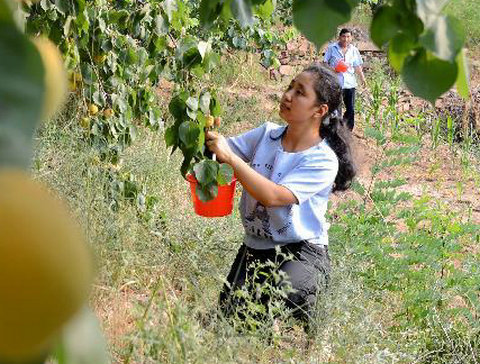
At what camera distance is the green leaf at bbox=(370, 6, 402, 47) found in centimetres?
74

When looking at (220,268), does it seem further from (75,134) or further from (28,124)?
(28,124)

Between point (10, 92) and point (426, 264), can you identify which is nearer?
point (10, 92)

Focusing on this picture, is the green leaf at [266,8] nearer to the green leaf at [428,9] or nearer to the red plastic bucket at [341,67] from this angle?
the green leaf at [428,9]

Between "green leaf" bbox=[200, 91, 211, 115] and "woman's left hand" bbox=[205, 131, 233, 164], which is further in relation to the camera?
"woman's left hand" bbox=[205, 131, 233, 164]

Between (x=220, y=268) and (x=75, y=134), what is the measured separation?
111 cm

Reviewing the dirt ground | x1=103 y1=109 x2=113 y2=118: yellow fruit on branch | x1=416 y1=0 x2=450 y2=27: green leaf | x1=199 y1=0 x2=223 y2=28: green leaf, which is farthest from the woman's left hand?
the dirt ground

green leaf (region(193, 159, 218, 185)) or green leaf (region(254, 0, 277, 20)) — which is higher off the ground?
green leaf (region(254, 0, 277, 20))

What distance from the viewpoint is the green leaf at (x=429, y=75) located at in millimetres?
689

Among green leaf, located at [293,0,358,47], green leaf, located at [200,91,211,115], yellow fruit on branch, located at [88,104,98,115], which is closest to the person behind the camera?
green leaf, located at [293,0,358,47]

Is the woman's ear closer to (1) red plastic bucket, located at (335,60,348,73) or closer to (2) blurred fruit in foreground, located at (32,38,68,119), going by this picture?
(2) blurred fruit in foreground, located at (32,38,68,119)

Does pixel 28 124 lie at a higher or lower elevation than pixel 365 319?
higher

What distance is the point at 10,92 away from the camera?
271mm

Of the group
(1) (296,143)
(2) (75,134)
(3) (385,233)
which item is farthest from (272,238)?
(2) (75,134)

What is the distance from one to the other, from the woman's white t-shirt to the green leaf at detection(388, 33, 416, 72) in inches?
66.6
